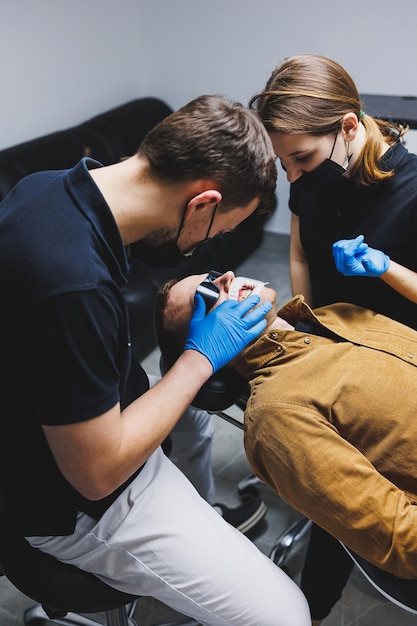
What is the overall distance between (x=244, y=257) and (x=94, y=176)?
102 inches

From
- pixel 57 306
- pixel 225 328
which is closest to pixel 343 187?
pixel 225 328

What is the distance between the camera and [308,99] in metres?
1.38

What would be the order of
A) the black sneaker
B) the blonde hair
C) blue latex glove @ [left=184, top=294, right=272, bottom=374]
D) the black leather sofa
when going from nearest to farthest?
blue latex glove @ [left=184, top=294, right=272, bottom=374]
the blonde hair
the black sneaker
the black leather sofa

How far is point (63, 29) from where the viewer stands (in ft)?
9.84

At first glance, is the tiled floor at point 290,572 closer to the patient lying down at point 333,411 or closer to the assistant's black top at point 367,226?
the patient lying down at point 333,411

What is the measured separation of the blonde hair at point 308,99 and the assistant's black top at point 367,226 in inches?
3.0

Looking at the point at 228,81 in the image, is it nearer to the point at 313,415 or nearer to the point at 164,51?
the point at 164,51

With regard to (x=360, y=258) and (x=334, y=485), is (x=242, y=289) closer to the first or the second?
(x=360, y=258)

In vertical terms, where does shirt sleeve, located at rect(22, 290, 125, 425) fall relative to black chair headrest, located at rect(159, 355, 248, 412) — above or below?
above

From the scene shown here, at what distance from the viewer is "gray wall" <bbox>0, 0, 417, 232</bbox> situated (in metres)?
2.83

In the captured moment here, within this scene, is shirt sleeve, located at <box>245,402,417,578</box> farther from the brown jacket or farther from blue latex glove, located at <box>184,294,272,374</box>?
blue latex glove, located at <box>184,294,272,374</box>

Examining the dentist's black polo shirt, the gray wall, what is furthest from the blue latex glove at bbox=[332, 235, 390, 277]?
the gray wall

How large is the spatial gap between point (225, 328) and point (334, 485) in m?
0.41

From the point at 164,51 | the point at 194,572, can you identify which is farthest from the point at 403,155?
the point at 164,51
